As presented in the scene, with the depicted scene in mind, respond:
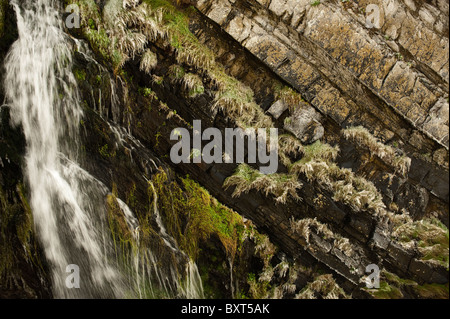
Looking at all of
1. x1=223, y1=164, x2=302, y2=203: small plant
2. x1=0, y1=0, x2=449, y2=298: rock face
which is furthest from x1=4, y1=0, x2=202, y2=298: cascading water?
x1=223, y1=164, x2=302, y2=203: small plant

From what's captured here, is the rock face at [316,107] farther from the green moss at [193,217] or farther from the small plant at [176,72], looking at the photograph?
the green moss at [193,217]

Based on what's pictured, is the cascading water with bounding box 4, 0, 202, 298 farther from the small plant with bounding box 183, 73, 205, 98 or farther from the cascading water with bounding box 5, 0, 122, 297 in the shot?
the small plant with bounding box 183, 73, 205, 98

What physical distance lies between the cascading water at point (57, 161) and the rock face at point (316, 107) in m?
0.70

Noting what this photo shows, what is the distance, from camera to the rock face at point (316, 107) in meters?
5.75

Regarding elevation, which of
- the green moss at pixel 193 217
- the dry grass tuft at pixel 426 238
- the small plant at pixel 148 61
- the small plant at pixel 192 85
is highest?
the small plant at pixel 148 61

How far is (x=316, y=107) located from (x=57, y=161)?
4491mm

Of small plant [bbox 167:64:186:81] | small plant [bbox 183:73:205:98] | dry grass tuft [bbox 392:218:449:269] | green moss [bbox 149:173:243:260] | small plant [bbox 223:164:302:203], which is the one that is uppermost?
small plant [bbox 167:64:186:81]

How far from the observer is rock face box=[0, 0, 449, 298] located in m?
5.75

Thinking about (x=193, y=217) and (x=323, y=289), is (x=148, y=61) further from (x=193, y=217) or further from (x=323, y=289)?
(x=323, y=289)

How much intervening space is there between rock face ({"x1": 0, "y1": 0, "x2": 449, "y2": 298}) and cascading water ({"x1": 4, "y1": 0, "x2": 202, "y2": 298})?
0.70 m

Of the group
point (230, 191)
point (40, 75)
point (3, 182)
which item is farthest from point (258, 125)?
point (3, 182)

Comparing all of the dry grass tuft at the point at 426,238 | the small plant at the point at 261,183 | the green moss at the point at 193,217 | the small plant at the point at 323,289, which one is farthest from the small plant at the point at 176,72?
the dry grass tuft at the point at 426,238

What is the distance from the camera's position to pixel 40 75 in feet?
16.9

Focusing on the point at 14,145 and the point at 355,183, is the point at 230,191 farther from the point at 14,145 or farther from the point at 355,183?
A: the point at 14,145
